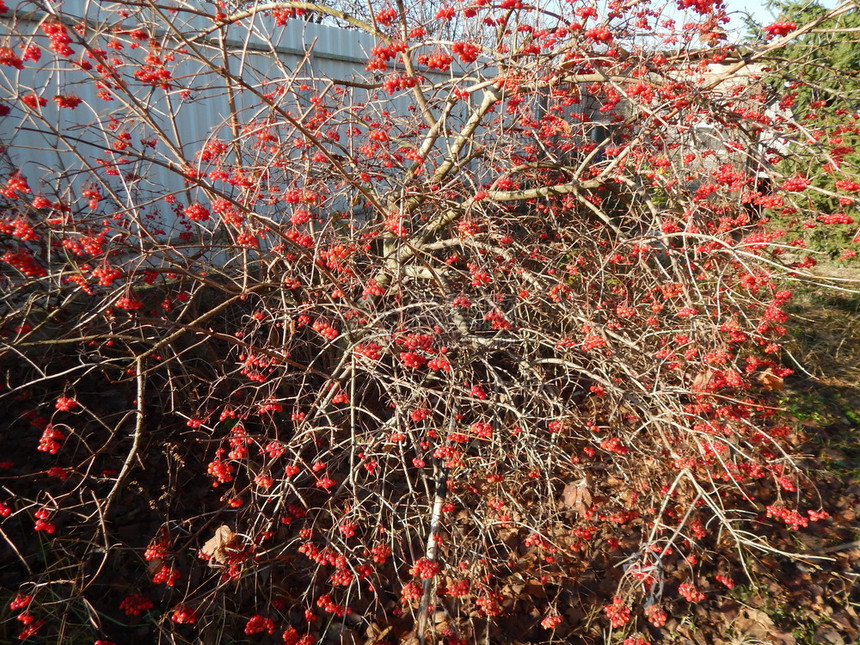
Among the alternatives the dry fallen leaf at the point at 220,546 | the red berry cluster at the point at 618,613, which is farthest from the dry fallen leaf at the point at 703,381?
the dry fallen leaf at the point at 220,546

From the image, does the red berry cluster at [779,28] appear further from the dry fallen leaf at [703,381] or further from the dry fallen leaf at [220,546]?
the dry fallen leaf at [220,546]

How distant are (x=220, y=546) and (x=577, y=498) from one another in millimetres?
1902

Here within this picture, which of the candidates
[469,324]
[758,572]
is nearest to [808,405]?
[758,572]

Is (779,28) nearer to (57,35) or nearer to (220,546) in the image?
(57,35)

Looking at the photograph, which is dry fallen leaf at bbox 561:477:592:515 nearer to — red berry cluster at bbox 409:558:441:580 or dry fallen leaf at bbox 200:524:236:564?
red berry cluster at bbox 409:558:441:580

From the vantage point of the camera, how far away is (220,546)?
2.65 metres

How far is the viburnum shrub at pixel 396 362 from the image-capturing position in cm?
260

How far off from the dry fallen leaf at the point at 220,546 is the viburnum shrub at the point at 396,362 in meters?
0.02

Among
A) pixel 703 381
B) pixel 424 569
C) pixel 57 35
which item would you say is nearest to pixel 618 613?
pixel 424 569

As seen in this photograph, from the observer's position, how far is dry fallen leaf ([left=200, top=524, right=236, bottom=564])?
8.66 ft

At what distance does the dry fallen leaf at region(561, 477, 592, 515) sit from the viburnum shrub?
2 centimetres

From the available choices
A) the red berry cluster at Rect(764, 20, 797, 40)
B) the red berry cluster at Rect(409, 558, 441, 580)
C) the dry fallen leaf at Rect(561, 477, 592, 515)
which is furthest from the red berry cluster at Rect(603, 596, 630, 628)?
the red berry cluster at Rect(764, 20, 797, 40)

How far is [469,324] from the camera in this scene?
3.45m

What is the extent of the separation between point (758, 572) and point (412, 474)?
2061 millimetres
